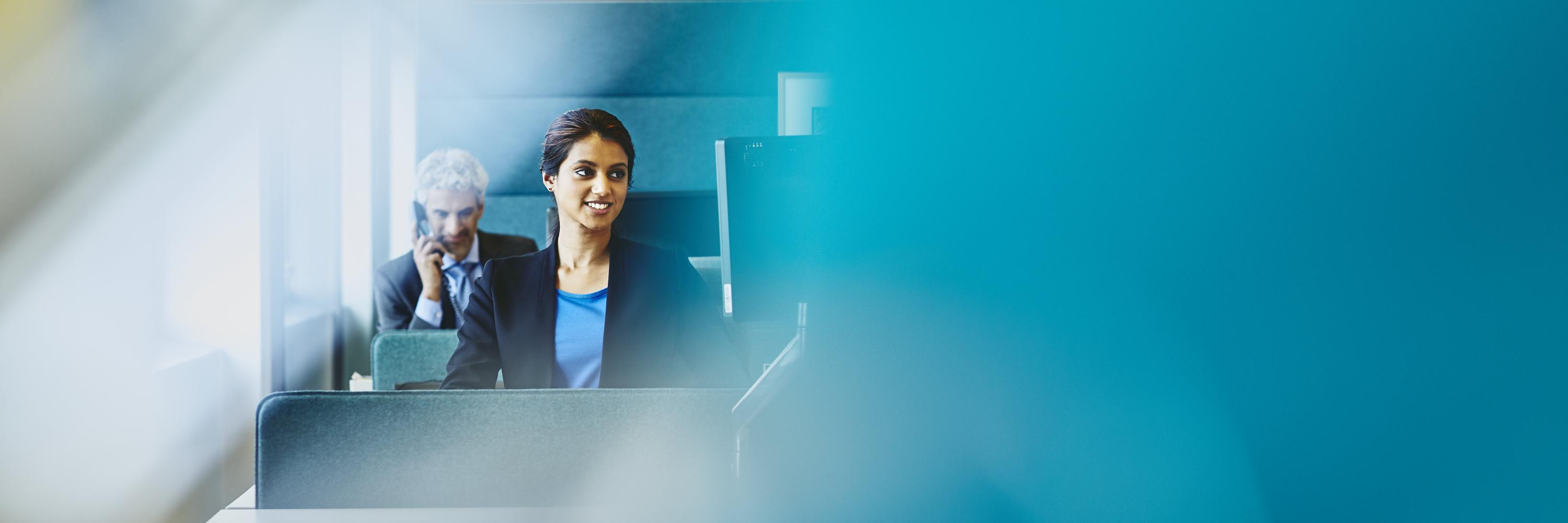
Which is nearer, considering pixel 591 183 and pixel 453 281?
pixel 591 183

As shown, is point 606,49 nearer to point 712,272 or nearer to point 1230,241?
point 712,272

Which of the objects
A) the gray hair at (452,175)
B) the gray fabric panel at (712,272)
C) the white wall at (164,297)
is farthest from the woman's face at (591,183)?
the gray hair at (452,175)

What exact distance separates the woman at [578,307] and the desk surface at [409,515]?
21 centimetres

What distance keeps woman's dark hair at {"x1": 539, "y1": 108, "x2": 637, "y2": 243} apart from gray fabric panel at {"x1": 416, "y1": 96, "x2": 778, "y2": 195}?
2.20 meters

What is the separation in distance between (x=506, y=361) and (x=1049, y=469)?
65 centimetres

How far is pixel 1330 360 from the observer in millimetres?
544

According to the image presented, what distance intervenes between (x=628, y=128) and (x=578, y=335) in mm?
2246

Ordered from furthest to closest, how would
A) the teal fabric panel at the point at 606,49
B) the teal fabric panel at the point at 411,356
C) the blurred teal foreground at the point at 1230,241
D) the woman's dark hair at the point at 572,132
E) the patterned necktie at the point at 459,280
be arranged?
the teal fabric panel at the point at 606,49 < the patterned necktie at the point at 459,280 < the teal fabric panel at the point at 411,356 < the woman's dark hair at the point at 572,132 < the blurred teal foreground at the point at 1230,241

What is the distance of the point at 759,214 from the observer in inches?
33.8

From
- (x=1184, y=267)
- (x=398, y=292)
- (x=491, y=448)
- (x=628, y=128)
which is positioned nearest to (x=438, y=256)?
(x=398, y=292)

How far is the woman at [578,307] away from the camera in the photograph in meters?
0.99

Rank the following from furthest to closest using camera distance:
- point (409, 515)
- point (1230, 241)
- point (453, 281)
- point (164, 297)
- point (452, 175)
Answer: point (452, 175), point (453, 281), point (164, 297), point (409, 515), point (1230, 241)

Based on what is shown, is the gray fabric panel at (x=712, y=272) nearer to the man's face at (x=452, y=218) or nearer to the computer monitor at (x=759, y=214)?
the computer monitor at (x=759, y=214)

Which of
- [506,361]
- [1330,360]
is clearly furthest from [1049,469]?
[506,361]
